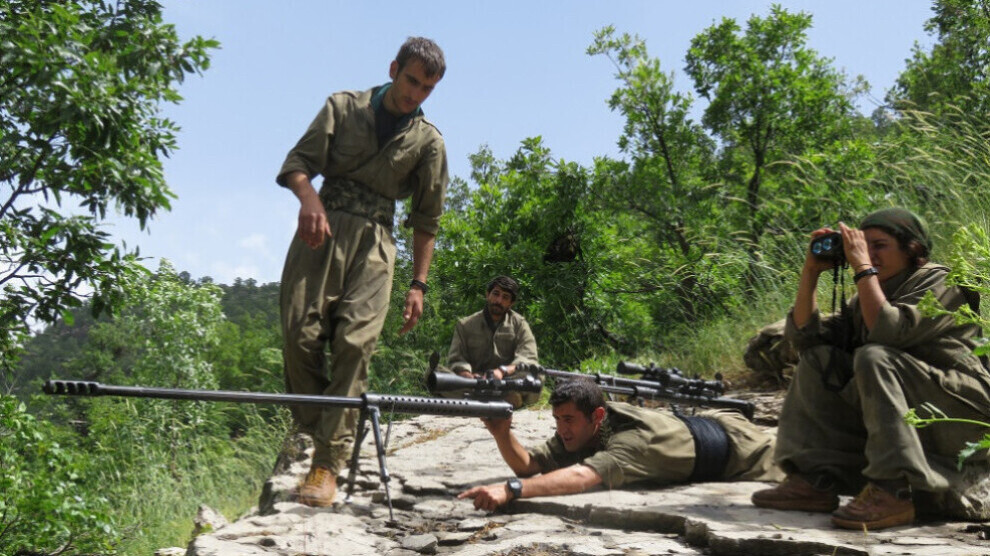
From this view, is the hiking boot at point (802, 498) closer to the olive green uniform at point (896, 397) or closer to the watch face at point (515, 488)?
the olive green uniform at point (896, 397)

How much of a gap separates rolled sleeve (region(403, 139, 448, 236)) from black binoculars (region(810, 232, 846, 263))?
71.9 inches

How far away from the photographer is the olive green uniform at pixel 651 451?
4.68 m

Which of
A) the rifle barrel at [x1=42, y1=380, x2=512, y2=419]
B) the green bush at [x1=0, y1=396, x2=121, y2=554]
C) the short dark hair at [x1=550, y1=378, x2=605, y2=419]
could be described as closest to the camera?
the rifle barrel at [x1=42, y1=380, x2=512, y2=419]

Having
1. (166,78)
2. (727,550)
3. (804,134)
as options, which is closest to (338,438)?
(727,550)

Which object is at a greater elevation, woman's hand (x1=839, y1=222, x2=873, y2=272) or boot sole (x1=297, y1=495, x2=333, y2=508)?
woman's hand (x1=839, y1=222, x2=873, y2=272)

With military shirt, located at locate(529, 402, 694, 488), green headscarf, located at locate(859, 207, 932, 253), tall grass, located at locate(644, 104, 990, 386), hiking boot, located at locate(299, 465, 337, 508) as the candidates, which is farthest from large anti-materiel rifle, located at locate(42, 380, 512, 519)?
tall grass, located at locate(644, 104, 990, 386)

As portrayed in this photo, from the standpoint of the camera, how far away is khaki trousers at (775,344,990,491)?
3633mm

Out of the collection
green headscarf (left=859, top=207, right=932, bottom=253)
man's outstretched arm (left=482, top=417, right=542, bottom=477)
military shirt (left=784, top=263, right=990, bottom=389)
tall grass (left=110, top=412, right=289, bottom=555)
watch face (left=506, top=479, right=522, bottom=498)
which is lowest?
tall grass (left=110, top=412, right=289, bottom=555)

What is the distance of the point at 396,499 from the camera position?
15.9 feet

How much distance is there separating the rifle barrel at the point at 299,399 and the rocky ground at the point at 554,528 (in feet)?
1.75

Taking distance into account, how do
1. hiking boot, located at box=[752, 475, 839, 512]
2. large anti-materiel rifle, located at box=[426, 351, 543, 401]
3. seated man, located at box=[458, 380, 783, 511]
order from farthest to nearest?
seated man, located at box=[458, 380, 783, 511] < large anti-materiel rifle, located at box=[426, 351, 543, 401] < hiking boot, located at box=[752, 475, 839, 512]

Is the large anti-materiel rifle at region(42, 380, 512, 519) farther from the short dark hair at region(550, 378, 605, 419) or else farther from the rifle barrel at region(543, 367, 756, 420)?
the rifle barrel at region(543, 367, 756, 420)

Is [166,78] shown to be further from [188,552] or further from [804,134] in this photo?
[804,134]

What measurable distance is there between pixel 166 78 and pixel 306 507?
482 cm
